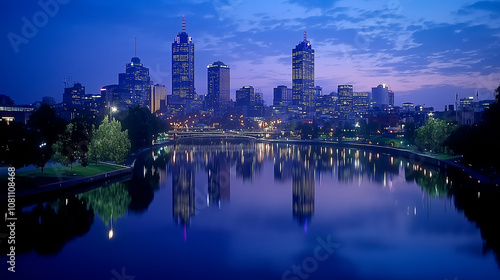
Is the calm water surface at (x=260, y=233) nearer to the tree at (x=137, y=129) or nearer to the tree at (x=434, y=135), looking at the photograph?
Result: the tree at (x=434, y=135)

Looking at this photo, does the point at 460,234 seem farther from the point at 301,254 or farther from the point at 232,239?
the point at 232,239

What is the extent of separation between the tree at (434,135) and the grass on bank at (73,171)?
48502 mm

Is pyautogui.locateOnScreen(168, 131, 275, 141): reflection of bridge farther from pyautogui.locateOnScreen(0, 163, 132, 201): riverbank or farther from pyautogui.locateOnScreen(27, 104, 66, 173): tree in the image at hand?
pyautogui.locateOnScreen(27, 104, 66, 173): tree

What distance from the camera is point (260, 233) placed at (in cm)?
2631

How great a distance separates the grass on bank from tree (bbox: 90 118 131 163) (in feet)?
3.62

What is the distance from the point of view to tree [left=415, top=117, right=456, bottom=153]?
69000 millimetres

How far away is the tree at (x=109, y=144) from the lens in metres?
47.7

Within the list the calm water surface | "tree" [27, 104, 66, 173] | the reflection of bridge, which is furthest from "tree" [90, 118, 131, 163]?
the reflection of bridge

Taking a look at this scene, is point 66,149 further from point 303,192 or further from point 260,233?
point 260,233

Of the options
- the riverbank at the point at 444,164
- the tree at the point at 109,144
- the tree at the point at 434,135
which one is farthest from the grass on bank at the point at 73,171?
the tree at the point at 434,135

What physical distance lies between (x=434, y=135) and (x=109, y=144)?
4955 cm

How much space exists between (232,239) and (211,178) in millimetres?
26149

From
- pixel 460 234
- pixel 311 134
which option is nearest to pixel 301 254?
pixel 460 234

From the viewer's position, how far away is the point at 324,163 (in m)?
69.4
